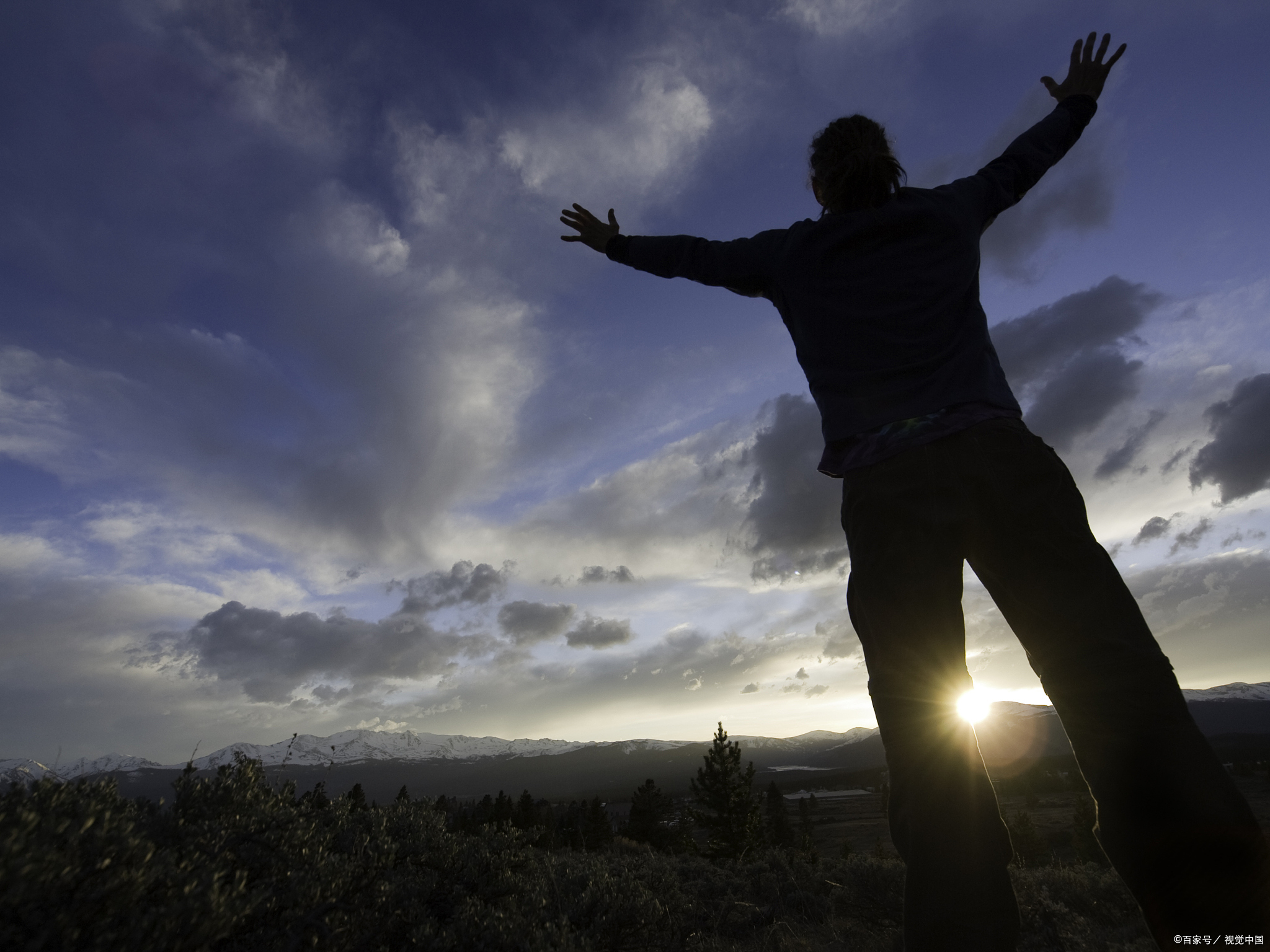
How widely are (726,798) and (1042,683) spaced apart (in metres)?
52.8

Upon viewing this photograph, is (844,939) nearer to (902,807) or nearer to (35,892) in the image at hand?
(902,807)

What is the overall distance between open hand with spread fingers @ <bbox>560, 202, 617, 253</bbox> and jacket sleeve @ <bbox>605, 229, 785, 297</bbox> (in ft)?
1.13

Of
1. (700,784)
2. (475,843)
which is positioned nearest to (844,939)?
(475,843)

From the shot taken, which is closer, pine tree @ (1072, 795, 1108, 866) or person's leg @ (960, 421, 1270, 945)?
person's leg @ (960, 421, 1270, 945)

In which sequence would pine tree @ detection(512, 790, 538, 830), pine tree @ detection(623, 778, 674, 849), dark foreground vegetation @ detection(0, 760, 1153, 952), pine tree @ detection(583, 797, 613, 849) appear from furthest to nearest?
pine tree @ detection(512, 790, 538, 830)
pine tree @ detection(623, 778, 674, 849)
pine tree @ detection(583, 797, 613, 849)
dark foreground vegetation @ detection(0, 760, 1153, 952)

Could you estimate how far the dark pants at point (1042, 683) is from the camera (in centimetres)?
151

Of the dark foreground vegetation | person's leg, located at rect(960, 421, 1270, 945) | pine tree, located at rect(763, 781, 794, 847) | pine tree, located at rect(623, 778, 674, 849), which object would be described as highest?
person's leg, located at rect(960, 421, 1270, 945)

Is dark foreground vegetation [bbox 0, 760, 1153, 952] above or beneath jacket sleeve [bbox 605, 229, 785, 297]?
beneath

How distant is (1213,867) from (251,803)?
4191 millimetres

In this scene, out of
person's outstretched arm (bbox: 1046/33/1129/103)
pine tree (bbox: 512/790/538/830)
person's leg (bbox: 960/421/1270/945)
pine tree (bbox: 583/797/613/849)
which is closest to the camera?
person's leg (bbox: 960/421/1270/945)

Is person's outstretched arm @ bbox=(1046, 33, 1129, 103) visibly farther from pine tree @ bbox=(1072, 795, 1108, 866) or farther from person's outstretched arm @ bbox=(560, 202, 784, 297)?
pine tree @ bbox=(1072, 795, 1108, 866)

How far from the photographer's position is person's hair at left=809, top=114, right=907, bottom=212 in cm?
256

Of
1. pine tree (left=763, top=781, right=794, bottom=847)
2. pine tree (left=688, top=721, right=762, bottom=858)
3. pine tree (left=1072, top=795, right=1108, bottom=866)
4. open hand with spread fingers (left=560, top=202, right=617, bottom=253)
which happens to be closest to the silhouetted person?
open hand with spread fingers (left=560, top=202, right=617, bottom=253)

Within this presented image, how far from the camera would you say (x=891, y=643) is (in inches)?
72.5
